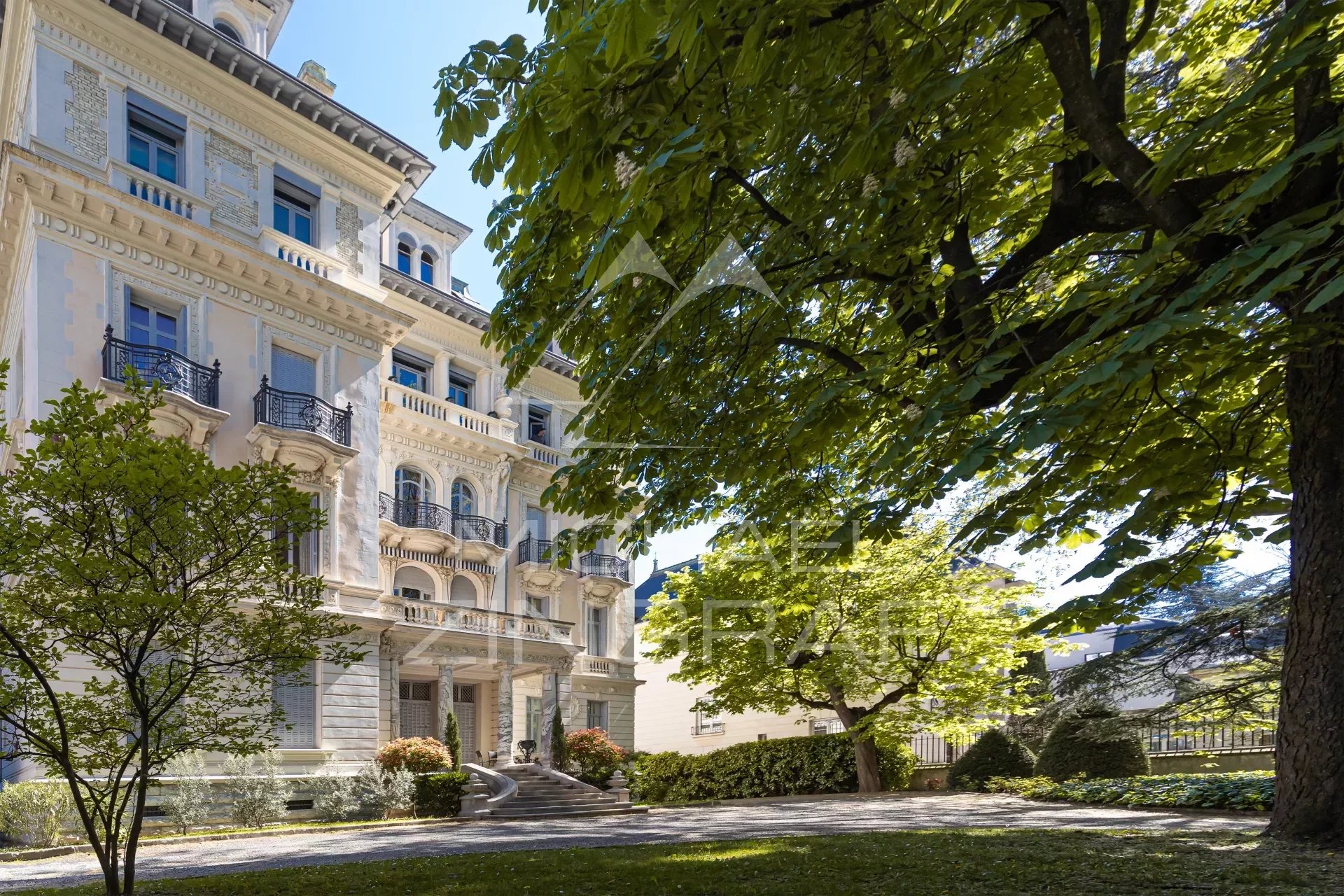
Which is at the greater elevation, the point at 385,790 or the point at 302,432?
the point at 302,432

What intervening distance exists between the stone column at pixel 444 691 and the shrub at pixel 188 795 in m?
7.28

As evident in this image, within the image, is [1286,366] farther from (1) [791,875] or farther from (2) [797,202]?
(1) [791,875]

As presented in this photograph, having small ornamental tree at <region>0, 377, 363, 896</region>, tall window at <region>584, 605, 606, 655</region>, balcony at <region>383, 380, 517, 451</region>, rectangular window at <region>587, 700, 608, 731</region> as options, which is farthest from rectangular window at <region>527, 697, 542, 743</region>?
small ornamental tree at <region>0, 377, 363, 896</region>

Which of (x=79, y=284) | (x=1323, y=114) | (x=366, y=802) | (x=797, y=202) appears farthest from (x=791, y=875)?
(x=79, y=284)

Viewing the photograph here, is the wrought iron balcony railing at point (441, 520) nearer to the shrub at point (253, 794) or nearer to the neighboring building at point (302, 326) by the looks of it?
the neighboring building at point (302, 326)

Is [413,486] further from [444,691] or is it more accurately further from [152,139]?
[152,139]

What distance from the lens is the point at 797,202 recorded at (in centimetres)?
680

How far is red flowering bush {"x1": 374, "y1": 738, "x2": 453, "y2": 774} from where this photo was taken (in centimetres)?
2166

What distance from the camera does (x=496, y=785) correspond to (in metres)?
22.3

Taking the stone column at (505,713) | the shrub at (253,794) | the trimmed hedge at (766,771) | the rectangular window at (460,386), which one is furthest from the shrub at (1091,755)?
the rectangular window at (460,386)

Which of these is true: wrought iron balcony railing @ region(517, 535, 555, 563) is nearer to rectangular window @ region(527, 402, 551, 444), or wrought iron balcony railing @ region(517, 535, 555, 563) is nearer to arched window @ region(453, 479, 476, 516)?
arched window @ region(453, 479, 476, 516)

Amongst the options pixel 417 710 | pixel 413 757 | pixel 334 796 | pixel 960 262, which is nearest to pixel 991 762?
pixel 413 757

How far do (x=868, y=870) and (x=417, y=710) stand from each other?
2186cm

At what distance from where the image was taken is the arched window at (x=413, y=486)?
27.5 metres
